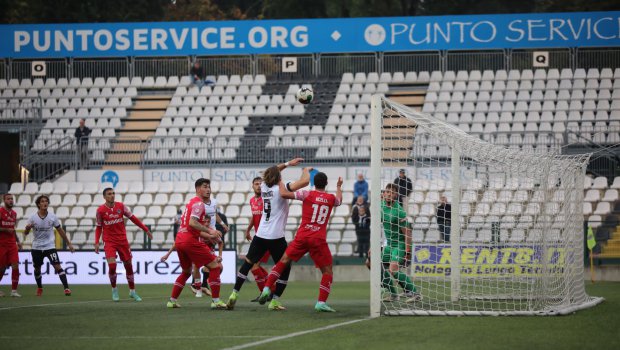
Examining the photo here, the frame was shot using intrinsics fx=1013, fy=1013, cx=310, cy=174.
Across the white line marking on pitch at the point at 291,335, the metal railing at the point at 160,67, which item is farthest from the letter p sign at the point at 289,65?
Answer: the white line marking on pitch at the point at 291,335

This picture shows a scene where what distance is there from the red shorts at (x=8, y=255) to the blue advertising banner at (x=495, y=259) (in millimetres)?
8492

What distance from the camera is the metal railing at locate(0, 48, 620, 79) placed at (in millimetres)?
38250

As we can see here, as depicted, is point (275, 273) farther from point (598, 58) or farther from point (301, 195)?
point (598, 58)

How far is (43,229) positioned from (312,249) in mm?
8674

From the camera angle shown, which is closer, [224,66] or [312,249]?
[312,249]

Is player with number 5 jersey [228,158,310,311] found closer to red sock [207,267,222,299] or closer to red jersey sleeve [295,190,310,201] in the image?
red sock [207,267,222,299]

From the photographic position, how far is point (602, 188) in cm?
2983

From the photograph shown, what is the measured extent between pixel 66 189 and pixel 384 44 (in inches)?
516

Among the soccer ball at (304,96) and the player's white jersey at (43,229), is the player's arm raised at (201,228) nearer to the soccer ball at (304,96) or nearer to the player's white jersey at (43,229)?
the soccer ball at (304,96)

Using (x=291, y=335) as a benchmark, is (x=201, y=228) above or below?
above

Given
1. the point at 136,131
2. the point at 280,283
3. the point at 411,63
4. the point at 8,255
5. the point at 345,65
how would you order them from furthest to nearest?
the point at 345,65
the point at 411,63
the point at 136,131
the point at 8,255
the point at 280,283

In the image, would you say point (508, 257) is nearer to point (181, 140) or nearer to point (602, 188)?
point (602, 188)

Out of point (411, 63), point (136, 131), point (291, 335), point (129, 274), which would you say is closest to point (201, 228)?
point (129, 274)

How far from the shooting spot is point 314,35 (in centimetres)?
3878
